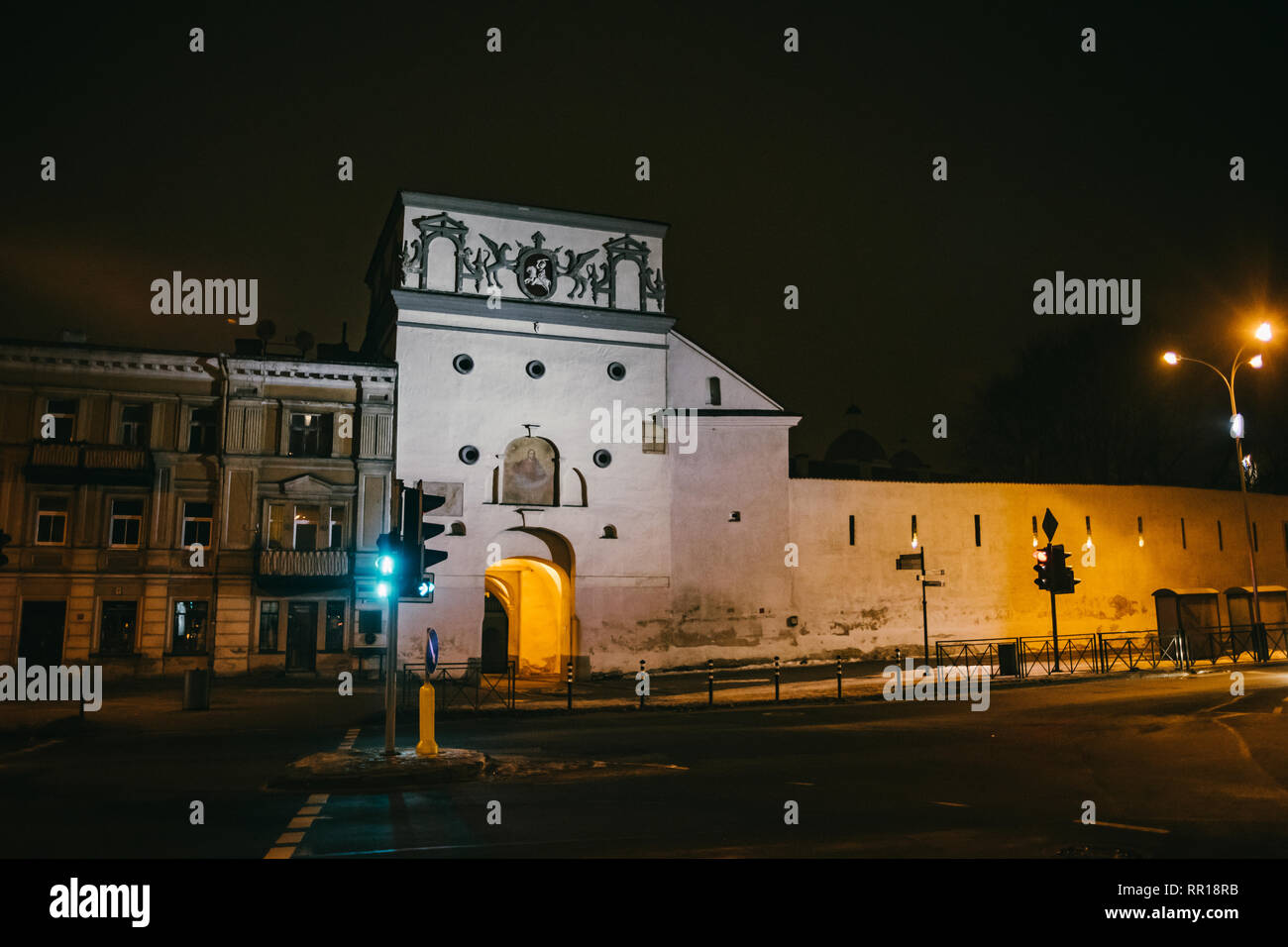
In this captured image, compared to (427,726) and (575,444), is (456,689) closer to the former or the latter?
(575,444)

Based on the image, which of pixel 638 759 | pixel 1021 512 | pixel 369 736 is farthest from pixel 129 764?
pixel 1021 512

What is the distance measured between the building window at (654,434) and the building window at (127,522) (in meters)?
17.3

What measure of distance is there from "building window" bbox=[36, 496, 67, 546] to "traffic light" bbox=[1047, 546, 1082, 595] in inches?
1177

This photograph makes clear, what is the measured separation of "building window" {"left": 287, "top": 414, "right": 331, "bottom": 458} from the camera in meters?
32.8

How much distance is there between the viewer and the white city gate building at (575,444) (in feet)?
110

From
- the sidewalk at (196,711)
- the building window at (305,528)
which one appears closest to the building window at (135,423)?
the building window at (305,528)

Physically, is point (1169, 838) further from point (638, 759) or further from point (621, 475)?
point (621, 475)

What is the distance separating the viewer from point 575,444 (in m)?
35.2

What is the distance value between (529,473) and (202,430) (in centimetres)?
1098

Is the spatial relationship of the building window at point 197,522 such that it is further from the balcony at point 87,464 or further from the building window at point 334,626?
the building window at point 334,626

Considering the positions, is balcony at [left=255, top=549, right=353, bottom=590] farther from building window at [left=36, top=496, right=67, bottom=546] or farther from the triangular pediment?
building window at [left=36, top=496, right=67, bottom=546]

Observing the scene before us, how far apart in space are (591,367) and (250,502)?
12.7 meters

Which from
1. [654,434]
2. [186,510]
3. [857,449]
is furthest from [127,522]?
[857,449]

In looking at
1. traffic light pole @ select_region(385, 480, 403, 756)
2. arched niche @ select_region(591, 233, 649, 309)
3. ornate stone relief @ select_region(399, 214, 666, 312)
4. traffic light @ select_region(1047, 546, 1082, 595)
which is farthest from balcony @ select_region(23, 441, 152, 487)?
traffic light @ select_region(1047, 546, 1082, 595)
